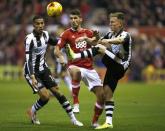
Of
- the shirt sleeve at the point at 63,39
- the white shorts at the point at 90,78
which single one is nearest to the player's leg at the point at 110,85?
the white shorts at the point at 90,78

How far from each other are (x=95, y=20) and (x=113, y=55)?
960 inches

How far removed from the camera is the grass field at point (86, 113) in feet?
47.3

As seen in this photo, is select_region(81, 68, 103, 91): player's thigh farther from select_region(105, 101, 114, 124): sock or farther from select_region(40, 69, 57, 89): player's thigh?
select_region(105, 101, 114, 124): sock

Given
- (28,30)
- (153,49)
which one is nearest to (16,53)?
(28,30)

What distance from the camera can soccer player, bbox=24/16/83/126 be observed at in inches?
584

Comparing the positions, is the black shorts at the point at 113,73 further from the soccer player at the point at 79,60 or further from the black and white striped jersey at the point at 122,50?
the soccer player at the point at 79,60

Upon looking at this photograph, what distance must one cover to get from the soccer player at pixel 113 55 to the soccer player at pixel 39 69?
44.2 inches

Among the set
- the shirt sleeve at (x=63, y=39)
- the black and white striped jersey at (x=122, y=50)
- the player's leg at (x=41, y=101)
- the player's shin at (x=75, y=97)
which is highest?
the black and white striped jersey at (x=122, y=50)

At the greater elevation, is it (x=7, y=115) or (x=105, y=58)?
(x=105, y=58)

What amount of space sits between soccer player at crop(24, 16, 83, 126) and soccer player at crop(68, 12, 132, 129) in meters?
1.12

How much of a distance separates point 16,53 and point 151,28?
7.90 meters

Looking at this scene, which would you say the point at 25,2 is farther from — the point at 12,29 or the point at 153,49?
the point at 153,49

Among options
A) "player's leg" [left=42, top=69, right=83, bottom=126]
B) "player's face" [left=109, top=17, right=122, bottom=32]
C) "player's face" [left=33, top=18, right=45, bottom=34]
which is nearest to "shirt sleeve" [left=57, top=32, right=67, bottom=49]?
"player's leg" [left=42, top=69, right=83, bottom=126]

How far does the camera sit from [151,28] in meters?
37.9
